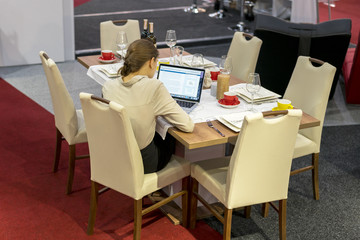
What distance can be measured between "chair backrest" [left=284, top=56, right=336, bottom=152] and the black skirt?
1.02 m

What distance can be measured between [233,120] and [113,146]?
729 millimetres

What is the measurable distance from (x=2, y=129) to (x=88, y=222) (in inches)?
71.4

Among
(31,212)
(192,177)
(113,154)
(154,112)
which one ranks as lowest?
(31,212)

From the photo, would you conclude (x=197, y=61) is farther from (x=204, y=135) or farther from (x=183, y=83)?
(x=204, y=135)

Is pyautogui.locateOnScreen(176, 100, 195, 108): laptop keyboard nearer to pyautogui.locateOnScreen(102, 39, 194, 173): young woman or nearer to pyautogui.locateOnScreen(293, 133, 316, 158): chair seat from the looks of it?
pyautogui.locateOnScreen(102, 39, 194, 173): young woman

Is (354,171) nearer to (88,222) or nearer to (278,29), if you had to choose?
(278,29)

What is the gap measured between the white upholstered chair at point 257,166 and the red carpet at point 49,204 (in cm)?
47

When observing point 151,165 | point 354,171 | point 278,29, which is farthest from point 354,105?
point 151,165

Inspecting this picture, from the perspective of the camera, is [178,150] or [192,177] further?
[178,150]

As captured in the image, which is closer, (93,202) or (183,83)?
(93,202)

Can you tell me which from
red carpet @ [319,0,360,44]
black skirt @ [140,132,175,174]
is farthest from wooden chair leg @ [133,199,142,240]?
red carpet @ [319,0,360,44]

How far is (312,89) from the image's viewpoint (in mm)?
3701

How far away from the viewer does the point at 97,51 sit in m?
7.21

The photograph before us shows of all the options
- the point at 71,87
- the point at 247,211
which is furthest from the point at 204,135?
the point at 71,87
